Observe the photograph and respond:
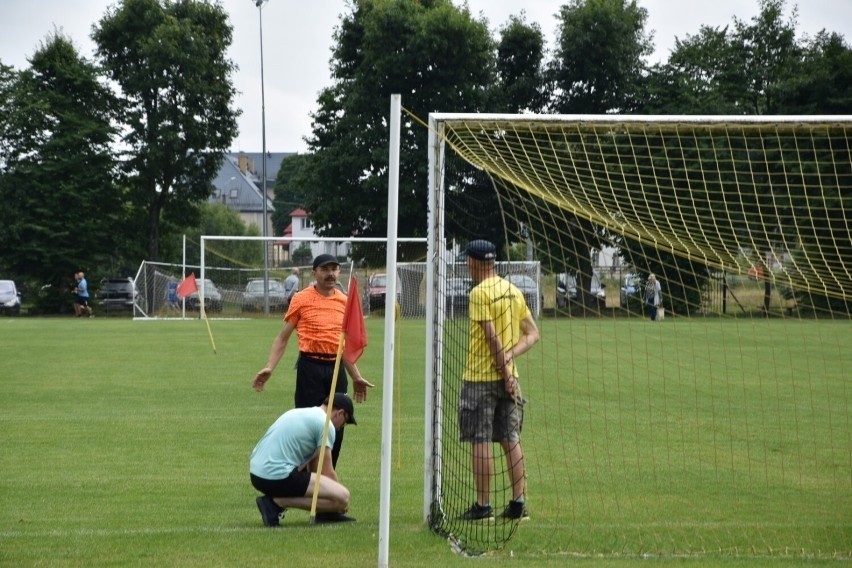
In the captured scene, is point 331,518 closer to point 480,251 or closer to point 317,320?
point 317,320

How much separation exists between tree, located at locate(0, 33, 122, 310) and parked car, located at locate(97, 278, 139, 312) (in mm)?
4301

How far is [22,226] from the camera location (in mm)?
51719

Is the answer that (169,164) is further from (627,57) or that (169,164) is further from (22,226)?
(627,57)

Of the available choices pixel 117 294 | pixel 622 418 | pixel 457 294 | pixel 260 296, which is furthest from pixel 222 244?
pixel 457 294

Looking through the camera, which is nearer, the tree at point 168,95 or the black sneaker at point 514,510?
the black sneaker at point 514,510

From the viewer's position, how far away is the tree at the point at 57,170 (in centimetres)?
5219

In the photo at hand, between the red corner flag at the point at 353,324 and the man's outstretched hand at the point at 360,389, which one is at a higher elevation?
the red corner flag at the point at 353,324

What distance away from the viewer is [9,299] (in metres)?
48.2

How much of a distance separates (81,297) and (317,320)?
39.0 metres

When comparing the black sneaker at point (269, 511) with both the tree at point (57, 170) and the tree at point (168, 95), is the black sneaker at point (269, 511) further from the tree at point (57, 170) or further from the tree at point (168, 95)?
the tree at point (168, 95)

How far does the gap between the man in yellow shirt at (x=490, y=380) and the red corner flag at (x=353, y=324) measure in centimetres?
94

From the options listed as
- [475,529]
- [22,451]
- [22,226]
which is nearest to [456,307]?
[475,529]

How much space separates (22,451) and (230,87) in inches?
1893

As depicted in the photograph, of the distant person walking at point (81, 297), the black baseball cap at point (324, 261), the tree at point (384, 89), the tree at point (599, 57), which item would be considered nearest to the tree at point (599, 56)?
the tree at point (599, 57)
